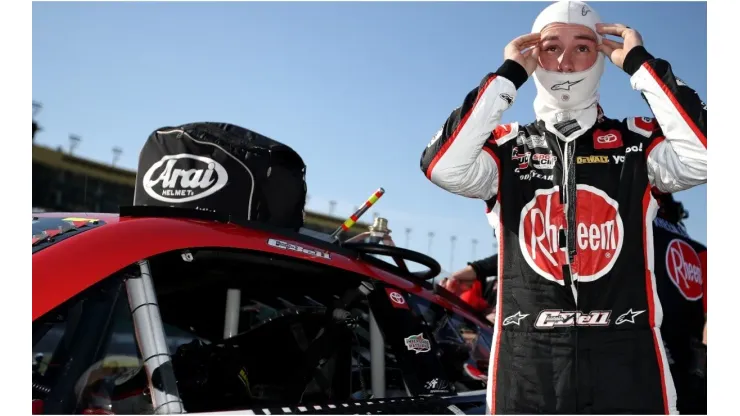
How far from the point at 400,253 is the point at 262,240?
74 cm

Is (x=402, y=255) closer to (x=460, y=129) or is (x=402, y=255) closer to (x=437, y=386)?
(x=437, y=386)

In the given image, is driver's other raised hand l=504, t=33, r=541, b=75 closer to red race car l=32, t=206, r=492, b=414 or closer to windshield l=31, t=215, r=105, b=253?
red race car l=32, t=206, r=492, b=414

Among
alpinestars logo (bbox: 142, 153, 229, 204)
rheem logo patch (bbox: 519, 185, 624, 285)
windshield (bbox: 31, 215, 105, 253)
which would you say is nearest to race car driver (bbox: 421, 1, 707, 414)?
rheem logo patch (bbox: 519, 185, 624, 285)

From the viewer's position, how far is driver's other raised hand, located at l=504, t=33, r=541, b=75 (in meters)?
2.25

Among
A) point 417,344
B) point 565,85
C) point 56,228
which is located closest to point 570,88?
point 565,85

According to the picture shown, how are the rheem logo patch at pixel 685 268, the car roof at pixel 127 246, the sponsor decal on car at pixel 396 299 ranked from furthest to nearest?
1. the rheem logo patch at pixel 685 268
2. the sponsor decal on car at pixel 396 299
3. the car roof at pixel 127 246

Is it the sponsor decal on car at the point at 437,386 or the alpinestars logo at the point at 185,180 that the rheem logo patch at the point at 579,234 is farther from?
the alpinestars logo at the point at 185,180

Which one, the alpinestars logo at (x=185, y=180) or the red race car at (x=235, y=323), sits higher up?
the alpinestars logo at (x=185, y=180)

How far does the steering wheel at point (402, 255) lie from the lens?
103 inches

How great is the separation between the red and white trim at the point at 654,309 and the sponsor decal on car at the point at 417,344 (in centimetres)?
83

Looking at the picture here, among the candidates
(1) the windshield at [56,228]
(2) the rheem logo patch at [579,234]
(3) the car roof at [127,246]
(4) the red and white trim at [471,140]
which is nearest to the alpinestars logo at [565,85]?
(4) the red and white trim at [471,140]

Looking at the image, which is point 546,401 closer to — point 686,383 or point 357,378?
point 357,378

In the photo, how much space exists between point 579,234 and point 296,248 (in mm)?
979

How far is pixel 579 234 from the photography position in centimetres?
218
